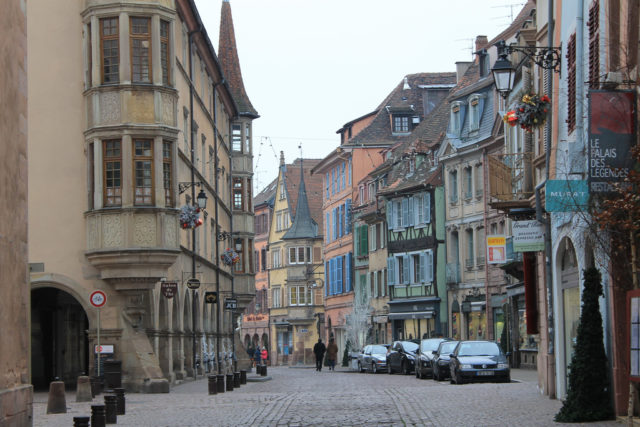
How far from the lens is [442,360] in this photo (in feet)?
125

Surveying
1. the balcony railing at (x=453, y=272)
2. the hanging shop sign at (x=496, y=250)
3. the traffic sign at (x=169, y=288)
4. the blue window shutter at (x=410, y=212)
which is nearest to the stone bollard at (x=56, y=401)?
the traffic sign at (x=169, y=288)

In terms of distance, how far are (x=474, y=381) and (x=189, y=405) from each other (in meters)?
10.6

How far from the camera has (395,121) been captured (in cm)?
8069

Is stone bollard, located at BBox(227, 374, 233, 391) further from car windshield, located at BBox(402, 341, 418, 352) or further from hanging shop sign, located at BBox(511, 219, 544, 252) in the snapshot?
car windshield, located at BBox(402, 341, 418, 352)

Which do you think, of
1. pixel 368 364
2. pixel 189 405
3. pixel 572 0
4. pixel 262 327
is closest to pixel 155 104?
pixel 189 405

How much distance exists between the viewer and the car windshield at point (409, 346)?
47.8 metres

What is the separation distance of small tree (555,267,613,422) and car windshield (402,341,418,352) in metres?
30.0

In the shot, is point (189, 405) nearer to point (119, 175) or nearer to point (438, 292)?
point (119, 175)

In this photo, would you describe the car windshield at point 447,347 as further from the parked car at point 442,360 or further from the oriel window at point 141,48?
the oriel window at point 141,48

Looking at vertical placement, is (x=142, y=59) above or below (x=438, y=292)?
above

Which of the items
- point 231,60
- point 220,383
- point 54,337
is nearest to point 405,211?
point 231,60

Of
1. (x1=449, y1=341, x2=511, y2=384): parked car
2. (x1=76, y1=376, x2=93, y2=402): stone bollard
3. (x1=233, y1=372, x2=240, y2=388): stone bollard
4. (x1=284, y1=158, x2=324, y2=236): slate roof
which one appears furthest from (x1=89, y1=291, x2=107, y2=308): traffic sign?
(x1=284, y1=158, x2=324, y2=236): slate roof

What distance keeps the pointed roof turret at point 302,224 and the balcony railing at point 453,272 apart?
38.6m

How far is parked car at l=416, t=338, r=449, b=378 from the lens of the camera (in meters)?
41.6
